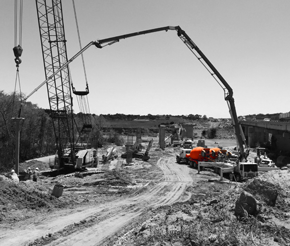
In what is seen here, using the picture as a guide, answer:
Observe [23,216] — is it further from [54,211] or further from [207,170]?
[207,170]

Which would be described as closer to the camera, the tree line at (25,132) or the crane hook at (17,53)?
the crane hook at (17,53)

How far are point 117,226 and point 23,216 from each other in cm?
455

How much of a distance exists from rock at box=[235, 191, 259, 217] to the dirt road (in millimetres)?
4812

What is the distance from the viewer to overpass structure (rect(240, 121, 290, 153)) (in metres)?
42.4

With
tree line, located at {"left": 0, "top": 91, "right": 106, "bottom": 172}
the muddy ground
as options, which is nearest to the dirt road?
the muddy ground

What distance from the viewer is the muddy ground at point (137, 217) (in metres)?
8.88

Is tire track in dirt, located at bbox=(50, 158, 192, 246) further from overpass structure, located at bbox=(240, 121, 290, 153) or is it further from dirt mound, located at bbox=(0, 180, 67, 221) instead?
overpass structure, located at bbox=(240, 121, 290, 153)

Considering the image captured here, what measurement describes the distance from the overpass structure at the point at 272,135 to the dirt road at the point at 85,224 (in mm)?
29391

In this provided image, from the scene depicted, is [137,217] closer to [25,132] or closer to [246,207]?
[246,207]

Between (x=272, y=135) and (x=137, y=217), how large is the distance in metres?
50.2

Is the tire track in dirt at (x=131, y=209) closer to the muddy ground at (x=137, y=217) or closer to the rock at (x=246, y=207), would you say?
the muddy ground at (x=137, y=217)

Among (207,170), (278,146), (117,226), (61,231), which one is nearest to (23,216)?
(61,231)

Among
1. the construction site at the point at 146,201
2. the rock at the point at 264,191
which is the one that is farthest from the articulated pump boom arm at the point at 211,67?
A: the rock at the point at 264,191

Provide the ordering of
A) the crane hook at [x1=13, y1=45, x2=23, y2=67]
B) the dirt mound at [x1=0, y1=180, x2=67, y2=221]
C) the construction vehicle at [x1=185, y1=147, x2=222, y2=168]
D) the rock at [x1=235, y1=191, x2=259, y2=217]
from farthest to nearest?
the construction vehicle at [x1=185, y1=147, x2=222, y2=168]
the crane hook at [x1=13, y1=45, x2=23, y2=67]
the dirt mound at [x1=0, y1=180, x2=67, y2=221]
the rock at [x1=235, y1=191, x2=259, y2=217]
